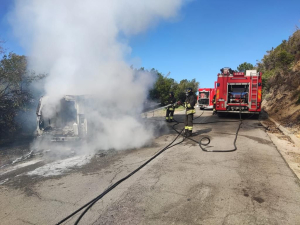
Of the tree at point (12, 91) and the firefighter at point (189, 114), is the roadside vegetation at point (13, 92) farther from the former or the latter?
the firefighter at point (189, 114)

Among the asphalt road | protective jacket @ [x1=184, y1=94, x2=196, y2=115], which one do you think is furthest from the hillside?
the asphalt road

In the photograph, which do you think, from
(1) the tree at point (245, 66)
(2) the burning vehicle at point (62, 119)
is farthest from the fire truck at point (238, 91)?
(1) the tree at point (245, 66)

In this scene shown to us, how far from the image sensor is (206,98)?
21.1 m

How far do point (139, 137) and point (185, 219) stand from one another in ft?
14.9

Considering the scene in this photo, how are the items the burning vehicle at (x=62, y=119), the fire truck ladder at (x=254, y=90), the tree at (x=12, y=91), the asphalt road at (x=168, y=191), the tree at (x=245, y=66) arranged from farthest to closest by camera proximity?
1. the tree at (x=245, y=66)
2. the fire truck ladder at (x=254, y=90)
3. the tree at (x=12, y=91)
4. the burning vehicle at (x=62, y=119)
5. the asphalt road at (x=168, y=191)

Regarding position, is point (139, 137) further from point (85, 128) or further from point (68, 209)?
point (68, 209)

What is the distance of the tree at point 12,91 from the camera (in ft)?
25.4

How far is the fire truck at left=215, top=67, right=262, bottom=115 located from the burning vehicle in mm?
7821

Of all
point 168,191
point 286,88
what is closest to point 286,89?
point 286,88

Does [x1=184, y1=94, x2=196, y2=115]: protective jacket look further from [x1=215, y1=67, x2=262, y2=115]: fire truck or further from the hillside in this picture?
[x1=215, y1=67, x2=262, y2=115]: fire truck

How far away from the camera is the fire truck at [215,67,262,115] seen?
37.0 feet

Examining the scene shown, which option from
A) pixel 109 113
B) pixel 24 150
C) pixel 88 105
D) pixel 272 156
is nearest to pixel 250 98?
pixel 272 156

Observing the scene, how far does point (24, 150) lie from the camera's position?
256 inches

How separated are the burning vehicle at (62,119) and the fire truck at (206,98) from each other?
51.4ft
